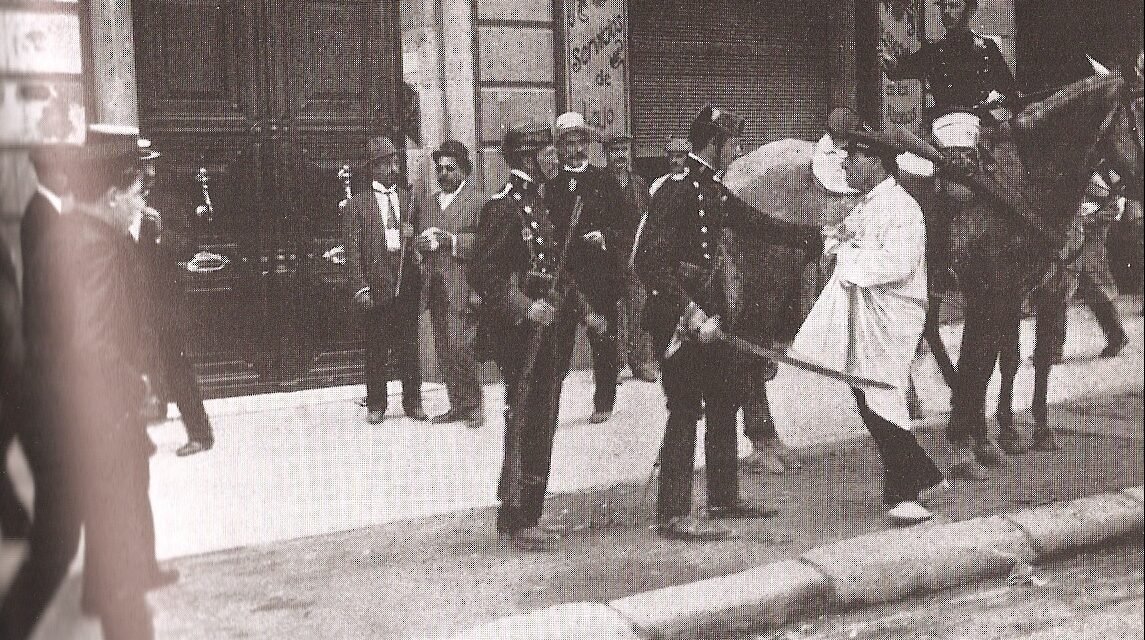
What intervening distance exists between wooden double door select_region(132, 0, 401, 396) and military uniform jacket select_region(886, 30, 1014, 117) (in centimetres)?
241

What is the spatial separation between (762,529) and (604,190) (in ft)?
4.93

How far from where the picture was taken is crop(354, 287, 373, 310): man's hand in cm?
429

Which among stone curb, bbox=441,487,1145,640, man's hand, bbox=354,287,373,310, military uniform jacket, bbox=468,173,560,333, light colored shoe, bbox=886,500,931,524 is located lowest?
stone curb, bbox=441,487,1145,640

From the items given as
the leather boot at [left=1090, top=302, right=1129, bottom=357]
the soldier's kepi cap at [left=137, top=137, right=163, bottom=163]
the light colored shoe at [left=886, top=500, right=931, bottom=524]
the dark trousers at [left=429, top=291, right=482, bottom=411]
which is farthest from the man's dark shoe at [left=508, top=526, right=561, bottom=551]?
the leather boot at [left=1090, top=302, right=1129, bottom=357]

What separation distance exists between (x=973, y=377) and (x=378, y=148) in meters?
2.94

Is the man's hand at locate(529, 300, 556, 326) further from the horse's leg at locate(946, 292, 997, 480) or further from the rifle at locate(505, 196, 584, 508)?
the horse's leg at locate(946, 292, 997, 480)

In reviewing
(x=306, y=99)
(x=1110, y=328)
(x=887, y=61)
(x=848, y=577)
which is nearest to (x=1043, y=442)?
(x=1110, y=328)

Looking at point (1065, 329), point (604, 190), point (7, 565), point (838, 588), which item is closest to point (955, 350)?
point (1065, 329)

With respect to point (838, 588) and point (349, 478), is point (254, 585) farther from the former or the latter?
point (838, 588)

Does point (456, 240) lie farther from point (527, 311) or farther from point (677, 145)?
point (677, 145)

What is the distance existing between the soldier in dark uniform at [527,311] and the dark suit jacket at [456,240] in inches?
1.8

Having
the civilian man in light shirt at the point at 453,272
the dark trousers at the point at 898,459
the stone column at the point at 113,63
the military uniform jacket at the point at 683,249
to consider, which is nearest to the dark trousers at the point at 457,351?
the civilian man in light shirt at the point at 453,272

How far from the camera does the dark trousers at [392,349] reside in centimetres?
432

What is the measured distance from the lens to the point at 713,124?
4.68 m
